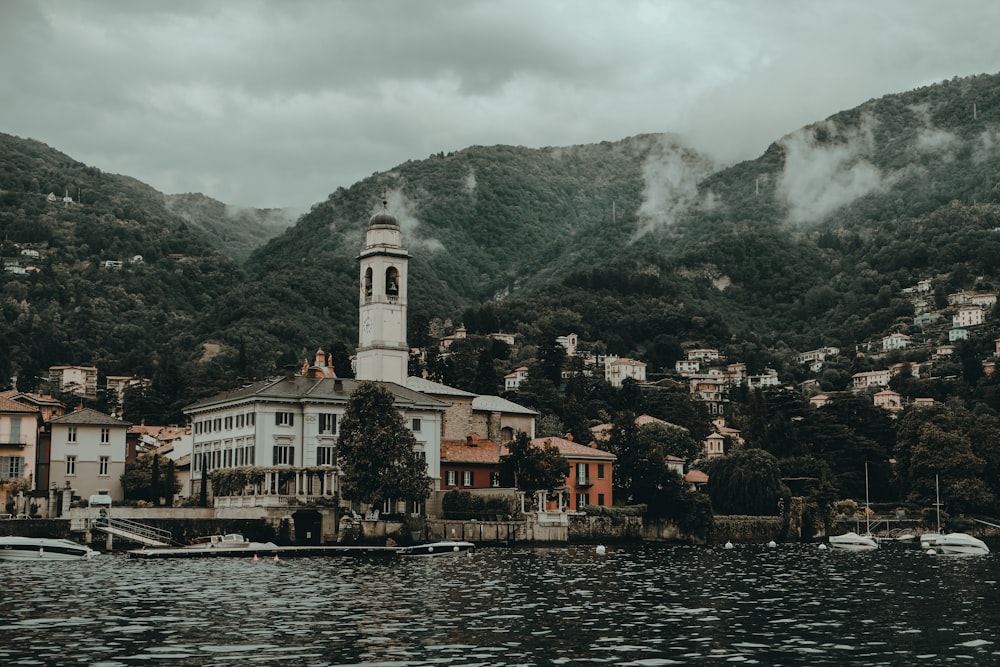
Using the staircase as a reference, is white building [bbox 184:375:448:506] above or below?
above

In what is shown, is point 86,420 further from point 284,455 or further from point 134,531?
point 134,531

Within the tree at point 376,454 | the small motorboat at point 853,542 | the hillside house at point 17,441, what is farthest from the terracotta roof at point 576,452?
the hillside house at point 17,441

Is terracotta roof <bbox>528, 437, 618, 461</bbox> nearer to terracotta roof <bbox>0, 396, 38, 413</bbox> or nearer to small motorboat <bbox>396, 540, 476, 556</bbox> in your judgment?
small motorboat <bbox>396, 540, 476, 556</bbox>

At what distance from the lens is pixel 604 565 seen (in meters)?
68.2

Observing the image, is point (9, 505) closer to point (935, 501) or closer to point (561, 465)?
point (561, 465)

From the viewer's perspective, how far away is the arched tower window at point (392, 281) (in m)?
111

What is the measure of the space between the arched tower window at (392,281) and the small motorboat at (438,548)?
101 feet

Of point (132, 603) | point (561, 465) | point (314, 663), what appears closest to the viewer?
point (314, 663)

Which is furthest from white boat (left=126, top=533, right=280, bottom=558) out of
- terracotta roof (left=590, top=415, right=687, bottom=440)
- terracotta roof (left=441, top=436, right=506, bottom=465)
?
terracotta roof (left=590, top=415, right=687, bottom=440)

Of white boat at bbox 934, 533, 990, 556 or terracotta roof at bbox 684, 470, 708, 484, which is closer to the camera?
white boat at bbox 934, 533, 990, 556

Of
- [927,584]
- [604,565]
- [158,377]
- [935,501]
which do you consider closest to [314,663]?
[927,584]

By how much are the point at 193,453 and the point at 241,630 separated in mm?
63872

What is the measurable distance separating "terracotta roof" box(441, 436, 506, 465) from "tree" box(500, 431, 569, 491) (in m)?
2.77

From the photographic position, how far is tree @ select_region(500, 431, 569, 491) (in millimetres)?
94875
